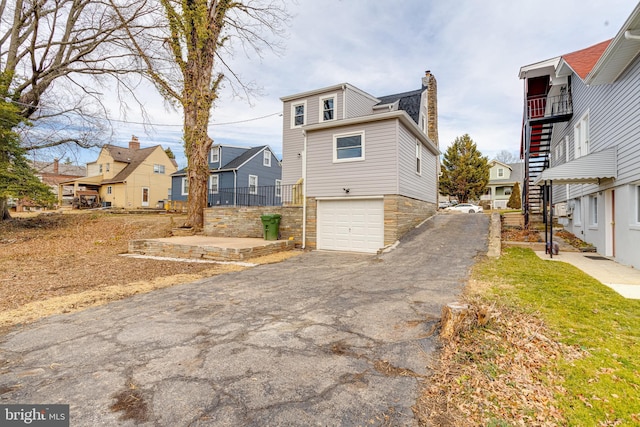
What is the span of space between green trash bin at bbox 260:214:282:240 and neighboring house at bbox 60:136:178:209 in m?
23.6

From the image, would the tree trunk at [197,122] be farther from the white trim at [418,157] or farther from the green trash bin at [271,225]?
the white trim at [418,157]

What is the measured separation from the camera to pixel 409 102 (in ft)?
57.1

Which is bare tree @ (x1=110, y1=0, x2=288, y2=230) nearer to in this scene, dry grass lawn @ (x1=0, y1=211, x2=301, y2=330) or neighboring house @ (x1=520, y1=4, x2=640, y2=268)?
dry grass lawn @ (x1=0, y1=211, x2=301, y2=330)

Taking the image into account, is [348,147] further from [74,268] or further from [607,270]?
[74,268]

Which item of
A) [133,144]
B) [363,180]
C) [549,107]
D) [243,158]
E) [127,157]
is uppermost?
[133,144]

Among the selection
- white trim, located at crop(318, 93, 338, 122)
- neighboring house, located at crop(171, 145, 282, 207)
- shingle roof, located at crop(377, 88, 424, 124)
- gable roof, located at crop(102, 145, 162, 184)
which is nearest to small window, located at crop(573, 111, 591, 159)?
shingle roof, located at crop(377, 88, 424, 124)

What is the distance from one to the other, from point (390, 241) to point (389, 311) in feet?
20.2

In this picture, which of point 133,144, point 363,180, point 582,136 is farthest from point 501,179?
point 133,144

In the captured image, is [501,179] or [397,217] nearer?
[397,217]

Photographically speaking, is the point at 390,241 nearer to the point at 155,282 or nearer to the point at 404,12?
the point at 155,282

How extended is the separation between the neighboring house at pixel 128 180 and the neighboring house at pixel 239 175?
223 inches

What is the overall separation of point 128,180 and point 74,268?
2593 centimetres

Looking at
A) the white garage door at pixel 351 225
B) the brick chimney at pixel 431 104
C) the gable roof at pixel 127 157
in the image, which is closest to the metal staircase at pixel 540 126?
the brick chimney at pixel 431 104

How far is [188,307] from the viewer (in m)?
4.81
